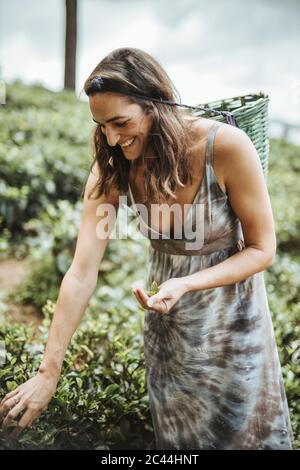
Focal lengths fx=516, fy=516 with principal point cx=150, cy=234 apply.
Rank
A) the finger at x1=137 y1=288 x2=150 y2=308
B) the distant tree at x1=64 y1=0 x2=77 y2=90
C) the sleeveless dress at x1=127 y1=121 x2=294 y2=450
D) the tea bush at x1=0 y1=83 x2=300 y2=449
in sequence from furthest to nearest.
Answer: the distant tree at x1=64 y1=0 x2=77 y2=90, the tea bush at x1=0 y1=83 x2=300 y2=449, the sleeveless dress at x1=127 y1=121 x2=294 y2=450, the finger at x1=137 y1=288 x2=150 y2=308

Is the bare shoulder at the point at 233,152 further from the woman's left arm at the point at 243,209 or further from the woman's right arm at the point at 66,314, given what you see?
the woman's right arm at the point at 66,314

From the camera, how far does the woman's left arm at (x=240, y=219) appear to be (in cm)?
145

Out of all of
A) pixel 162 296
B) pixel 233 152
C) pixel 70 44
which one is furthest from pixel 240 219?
pixel 70 44

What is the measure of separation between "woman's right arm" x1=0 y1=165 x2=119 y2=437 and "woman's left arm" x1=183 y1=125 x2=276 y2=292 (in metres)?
0.39

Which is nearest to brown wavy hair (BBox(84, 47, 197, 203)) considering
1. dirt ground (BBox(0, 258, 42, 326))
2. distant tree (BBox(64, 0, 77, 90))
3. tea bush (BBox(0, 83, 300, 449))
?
tea bush (BBox(0, 83, 300, 449))

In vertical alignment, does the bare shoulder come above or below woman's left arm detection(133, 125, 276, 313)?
above

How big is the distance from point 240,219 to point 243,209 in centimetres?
5

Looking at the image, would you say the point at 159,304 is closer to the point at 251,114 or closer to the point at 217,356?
the point at 217,356

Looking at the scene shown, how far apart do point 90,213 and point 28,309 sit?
2279 millimetres

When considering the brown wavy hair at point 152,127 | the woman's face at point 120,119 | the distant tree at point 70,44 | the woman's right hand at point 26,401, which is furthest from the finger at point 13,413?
the distant tree at point 70,44

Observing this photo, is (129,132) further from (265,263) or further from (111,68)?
(265,263)

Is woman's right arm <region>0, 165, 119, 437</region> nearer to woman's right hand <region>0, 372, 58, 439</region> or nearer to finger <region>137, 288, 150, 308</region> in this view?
woman's right hand <region>0, 372, 58, 439</region>

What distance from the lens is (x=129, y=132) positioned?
5.05 ft

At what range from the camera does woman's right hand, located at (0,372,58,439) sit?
5.04ft
